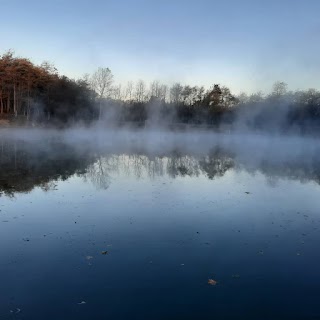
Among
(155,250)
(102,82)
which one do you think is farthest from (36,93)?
Answer: (155,250)

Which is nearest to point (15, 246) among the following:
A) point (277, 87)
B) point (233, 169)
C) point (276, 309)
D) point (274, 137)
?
point (276, 309)

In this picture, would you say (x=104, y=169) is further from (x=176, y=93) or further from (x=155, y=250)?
(x=176, y=93)

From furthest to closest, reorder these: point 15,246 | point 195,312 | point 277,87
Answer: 1. point 277,87
2. point 15,246
3. point 195,312

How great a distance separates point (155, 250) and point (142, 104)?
Answer: 77.9m

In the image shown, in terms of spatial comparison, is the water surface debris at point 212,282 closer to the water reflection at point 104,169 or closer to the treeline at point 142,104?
the water reflection at point 104,169

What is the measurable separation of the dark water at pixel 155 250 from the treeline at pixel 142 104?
46.4 metres

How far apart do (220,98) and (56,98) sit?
147ft

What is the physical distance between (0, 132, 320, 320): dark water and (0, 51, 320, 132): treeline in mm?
46395

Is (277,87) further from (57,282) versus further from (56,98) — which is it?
(57,282)

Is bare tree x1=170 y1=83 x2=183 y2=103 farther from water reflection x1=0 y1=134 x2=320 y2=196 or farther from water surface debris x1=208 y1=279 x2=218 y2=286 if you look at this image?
water surface debris x1=208 y1=279 x2=218 y2=286

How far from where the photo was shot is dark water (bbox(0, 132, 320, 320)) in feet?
16.9

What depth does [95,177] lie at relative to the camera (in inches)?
595

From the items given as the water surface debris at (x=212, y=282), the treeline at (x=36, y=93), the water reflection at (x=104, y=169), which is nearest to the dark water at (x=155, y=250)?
the water surface debris at (x=212, y=282)

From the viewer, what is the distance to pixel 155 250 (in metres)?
7.14
